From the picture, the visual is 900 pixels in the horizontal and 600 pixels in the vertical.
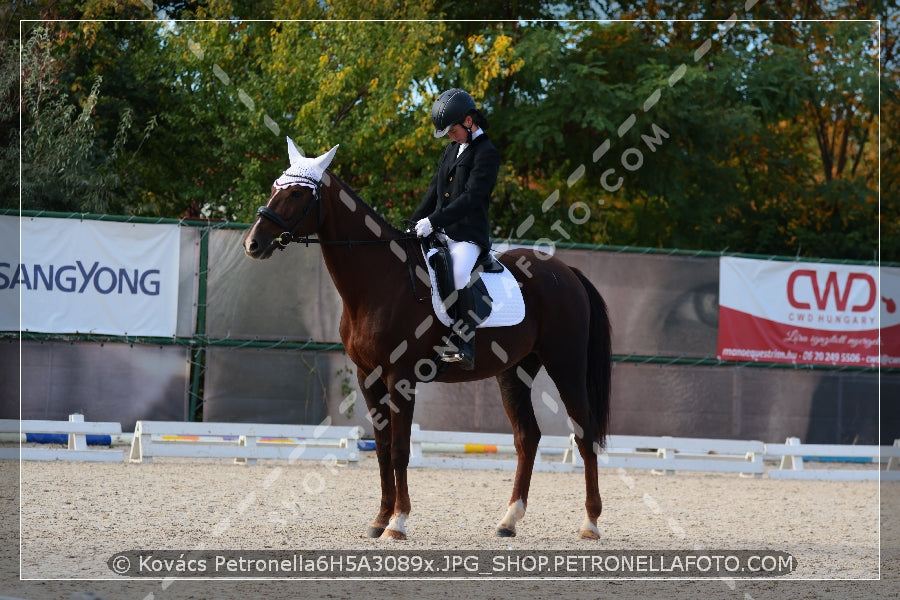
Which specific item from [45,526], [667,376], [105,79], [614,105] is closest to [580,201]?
[614,105]

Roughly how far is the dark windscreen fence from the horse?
4528 millimetres

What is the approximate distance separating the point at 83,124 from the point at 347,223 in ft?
33.3

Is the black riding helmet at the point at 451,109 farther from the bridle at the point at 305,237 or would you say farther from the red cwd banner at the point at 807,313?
the red cwd banner at the point at 807,313

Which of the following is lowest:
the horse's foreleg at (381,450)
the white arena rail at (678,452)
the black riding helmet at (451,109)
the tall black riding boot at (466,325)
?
the white arena rail at (678,452)

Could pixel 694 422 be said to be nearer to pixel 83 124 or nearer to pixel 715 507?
pixel 715 507

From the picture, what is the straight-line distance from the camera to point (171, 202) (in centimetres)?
1889

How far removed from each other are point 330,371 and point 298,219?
6875 millimetres

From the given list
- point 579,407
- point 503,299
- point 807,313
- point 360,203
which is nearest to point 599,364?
point 579,407

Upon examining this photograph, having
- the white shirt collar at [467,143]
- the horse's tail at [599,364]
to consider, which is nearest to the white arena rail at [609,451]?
the horse's tail at [599,364]

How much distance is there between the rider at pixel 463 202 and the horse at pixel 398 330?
7.0 inches

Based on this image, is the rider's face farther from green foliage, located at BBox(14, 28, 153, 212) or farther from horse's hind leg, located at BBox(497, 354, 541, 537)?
green foliage, located at BBox(14, 28, 153, 212)

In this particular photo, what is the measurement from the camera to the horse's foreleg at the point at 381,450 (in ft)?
23.3

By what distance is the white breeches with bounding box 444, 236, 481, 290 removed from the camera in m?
7.20

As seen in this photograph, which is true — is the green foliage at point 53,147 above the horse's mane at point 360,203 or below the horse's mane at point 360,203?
above
